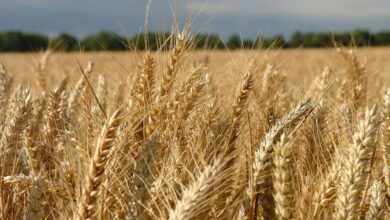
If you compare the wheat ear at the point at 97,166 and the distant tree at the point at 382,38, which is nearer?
the wheat ear at the point at 97,166

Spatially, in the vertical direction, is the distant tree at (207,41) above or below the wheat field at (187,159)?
above

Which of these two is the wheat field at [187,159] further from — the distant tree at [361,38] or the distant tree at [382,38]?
the distant tree at [382,38]

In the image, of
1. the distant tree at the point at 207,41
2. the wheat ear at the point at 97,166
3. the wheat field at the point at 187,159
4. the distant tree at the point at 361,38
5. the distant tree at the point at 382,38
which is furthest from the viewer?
the distant tree at the point at 382,38

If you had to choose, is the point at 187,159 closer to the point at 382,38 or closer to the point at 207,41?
the point at 207,41

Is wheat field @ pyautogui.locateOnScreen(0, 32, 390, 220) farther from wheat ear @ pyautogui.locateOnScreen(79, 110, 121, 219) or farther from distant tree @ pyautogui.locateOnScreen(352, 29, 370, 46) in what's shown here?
distant tree @ pyautogui.locateOnScreen(352, 29, 370, 46)

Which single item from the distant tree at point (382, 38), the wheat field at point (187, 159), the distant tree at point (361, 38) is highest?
the distant tree at point (361, 38)

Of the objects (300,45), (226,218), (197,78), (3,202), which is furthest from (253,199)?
(300,45)

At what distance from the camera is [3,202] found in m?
1.76

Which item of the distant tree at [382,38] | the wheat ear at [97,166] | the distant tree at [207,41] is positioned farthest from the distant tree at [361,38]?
the distant tree at [382,38]

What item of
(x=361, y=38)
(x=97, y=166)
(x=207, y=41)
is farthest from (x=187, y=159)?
(x=361, y=38)

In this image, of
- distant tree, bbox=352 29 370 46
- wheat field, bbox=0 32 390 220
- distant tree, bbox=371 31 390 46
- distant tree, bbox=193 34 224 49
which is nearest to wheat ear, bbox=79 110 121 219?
wheat field, bbox=0 32 390 220

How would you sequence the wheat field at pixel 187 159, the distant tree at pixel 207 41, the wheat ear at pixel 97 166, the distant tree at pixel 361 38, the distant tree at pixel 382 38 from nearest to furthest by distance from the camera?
the wheat ear at pixel 97 166
the wheat field at pixel 187 159
the distant tree at pixel 207 41
the distant tree at pixel 361 38
the distant tree at pixel 382 38

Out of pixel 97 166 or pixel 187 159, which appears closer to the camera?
pixel 97 166

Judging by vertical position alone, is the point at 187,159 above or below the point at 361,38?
below
